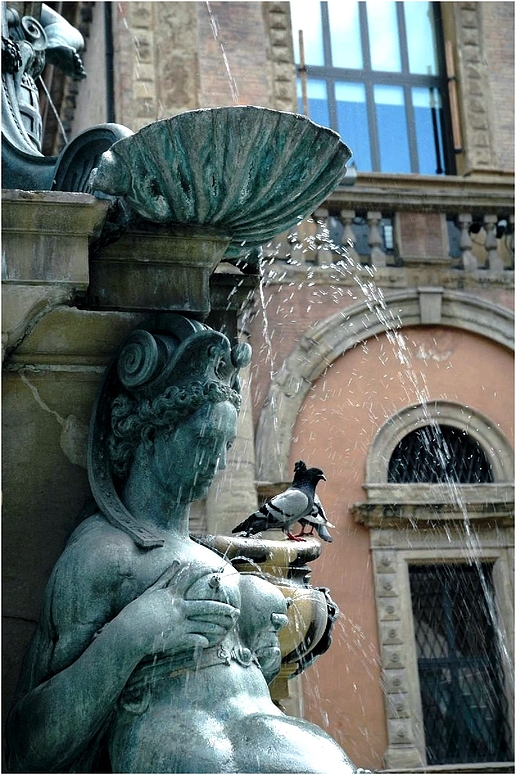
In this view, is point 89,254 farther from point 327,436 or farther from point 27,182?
point 327,436

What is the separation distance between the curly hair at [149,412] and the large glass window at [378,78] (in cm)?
1348

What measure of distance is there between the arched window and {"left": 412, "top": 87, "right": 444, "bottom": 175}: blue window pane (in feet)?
10.2

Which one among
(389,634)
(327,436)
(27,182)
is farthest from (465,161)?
(27,182)

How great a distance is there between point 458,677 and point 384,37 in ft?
24.2

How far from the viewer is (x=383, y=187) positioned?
50.9 ft

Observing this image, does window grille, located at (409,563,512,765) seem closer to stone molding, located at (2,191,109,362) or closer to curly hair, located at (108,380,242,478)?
curly hair, located at (108,380,242,478)

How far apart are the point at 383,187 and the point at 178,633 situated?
43.0ft

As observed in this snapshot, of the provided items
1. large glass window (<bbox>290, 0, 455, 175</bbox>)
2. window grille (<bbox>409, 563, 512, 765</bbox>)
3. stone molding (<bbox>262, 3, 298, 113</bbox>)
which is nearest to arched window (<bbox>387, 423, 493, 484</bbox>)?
window grille (<bbox>409, 563, 512, 765</bbox>)

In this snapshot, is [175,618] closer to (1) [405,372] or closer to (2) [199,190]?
(2) [199,190]

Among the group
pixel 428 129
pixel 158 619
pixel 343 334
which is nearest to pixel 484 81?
→ pixel 428 129

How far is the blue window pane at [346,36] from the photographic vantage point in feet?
55.7

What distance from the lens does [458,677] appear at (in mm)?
13945

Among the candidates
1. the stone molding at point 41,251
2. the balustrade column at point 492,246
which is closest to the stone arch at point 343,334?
Answer: the balustrade column at point 492,246

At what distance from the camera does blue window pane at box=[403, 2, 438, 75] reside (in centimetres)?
1727
